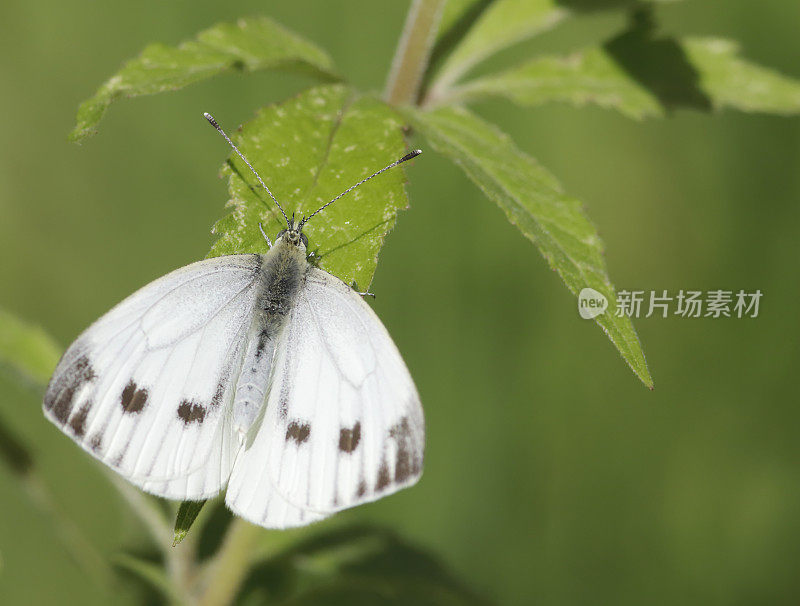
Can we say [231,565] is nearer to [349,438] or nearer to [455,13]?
[349,438]

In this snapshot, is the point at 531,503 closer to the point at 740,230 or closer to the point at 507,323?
the point at 507,323

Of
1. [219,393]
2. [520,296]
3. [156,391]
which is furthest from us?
[520,296]

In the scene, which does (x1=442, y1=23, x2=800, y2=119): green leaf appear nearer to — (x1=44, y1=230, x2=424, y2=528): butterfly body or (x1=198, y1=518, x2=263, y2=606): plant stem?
(x1=44, y1=230, x2=424, y2=528): butterfly body

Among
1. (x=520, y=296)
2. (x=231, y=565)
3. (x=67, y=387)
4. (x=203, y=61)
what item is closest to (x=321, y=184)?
(x=203, y=61)

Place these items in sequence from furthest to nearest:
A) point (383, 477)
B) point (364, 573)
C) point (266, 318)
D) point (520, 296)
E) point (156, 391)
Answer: point (520, 296), point (364, 573), point (266, 318), point (156, 391), point (383, 477)

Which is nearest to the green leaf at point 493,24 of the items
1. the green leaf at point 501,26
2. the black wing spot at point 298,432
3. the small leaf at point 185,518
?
the green leaf at point 501,26

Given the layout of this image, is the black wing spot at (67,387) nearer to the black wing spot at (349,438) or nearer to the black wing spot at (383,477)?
the black wing spot at (349,438)
